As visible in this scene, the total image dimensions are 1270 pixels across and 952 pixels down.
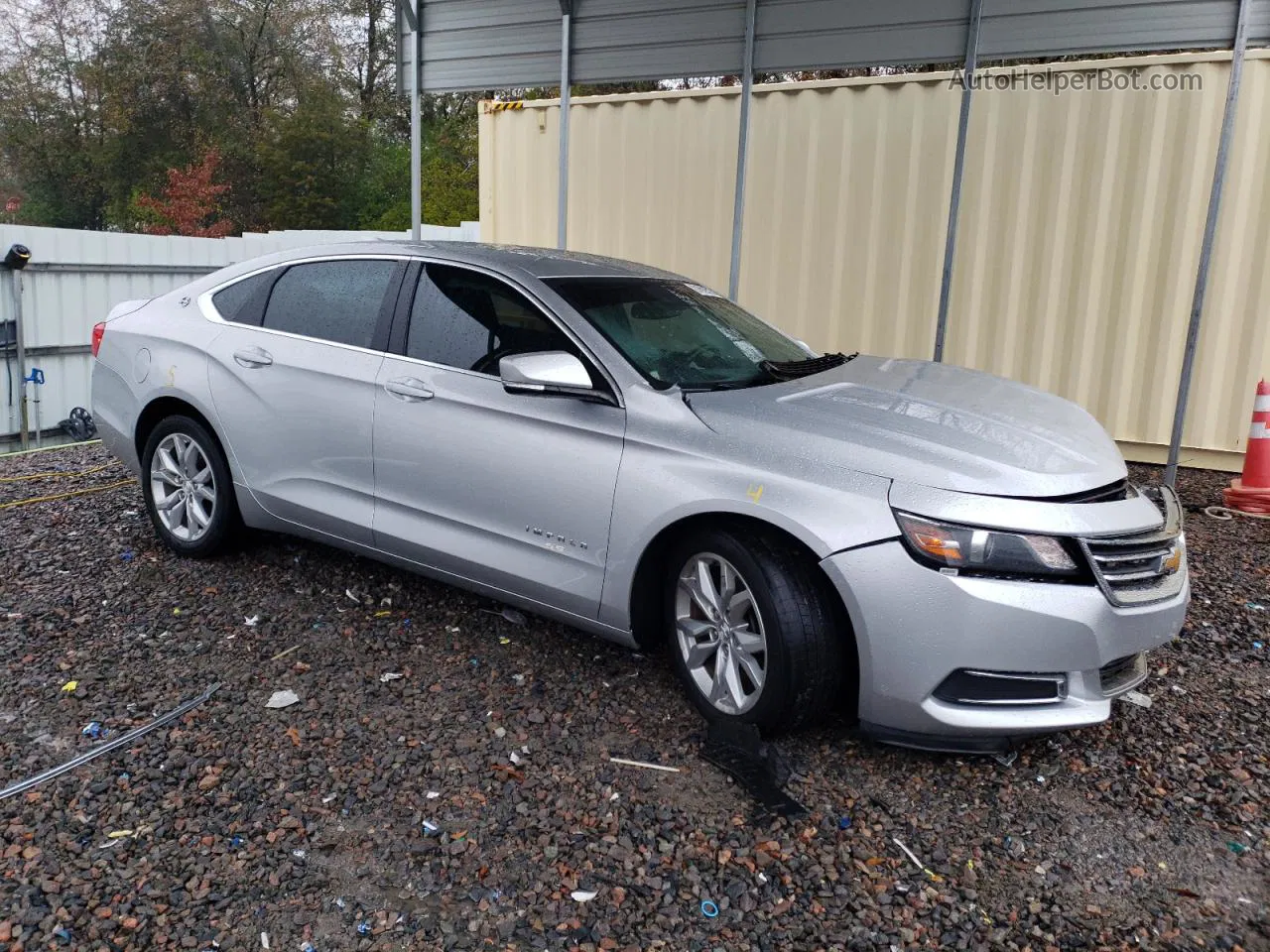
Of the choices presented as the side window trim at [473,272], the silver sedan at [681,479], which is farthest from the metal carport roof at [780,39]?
the side window trim at [473,272]

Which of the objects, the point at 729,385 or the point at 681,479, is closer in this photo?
the point at 681,479

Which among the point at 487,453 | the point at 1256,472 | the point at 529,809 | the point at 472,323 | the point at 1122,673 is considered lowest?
the point at 529,809

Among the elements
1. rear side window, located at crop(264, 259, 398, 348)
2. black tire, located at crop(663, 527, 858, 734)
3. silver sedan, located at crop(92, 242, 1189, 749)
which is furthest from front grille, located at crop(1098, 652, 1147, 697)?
rear side window, located at crop(264, 259, 398, 348)

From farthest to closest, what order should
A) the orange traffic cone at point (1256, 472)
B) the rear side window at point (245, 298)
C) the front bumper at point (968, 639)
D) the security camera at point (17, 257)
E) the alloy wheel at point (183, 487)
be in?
the security camera at point (17, 257), the orange traffic cone at point (1256, 472), the alloy wheel at point (183, 487), the rear side window at point (245, 298), the front bumper at point (968, 639)

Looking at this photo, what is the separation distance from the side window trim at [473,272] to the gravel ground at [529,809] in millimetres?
1120

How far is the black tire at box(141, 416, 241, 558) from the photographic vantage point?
4992 millimetres

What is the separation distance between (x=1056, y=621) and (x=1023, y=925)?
2.79ft

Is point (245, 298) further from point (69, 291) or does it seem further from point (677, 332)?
point (69, 291)

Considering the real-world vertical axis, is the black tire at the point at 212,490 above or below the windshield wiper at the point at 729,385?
below

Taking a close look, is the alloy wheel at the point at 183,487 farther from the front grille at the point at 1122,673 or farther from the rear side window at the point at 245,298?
the front grille at the point at 1122,673

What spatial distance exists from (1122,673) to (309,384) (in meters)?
3.34

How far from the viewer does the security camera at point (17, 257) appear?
11.8 m

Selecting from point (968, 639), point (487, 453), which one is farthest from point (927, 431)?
point (487, 453)

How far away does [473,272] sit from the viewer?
14.3 feet
